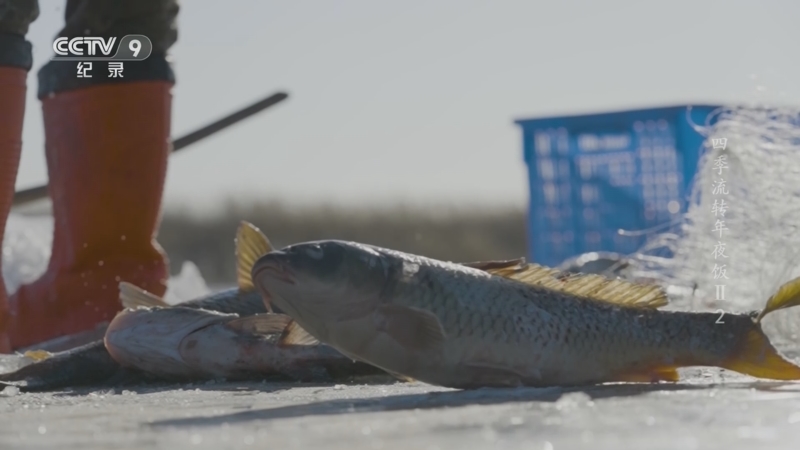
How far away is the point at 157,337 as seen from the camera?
11.7ft

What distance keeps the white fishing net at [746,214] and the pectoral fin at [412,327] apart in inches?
86.7

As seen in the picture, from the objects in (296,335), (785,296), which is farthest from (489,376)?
(785,296)

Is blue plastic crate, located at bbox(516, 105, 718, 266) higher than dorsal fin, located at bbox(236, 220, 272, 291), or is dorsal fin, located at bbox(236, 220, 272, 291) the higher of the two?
dorsal fin, located at bbox(236, 220, 272, 291)

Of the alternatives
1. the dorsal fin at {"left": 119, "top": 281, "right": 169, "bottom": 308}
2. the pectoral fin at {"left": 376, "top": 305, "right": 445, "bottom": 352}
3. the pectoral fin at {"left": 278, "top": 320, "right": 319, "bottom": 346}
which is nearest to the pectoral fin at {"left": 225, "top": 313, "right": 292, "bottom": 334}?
the pectoral fin at {"left": 278, "top": 320, "right": 319, "bottom": 346}

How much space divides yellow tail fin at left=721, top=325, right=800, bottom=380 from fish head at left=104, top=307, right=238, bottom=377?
1.41 meters

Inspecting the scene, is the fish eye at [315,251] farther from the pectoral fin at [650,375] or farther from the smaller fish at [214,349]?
the pectoral fin at [650,375]

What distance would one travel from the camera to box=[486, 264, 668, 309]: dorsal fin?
2896 millimetres

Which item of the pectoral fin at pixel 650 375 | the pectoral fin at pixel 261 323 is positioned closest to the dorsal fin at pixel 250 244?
the pectoral fin at pixel 261 323

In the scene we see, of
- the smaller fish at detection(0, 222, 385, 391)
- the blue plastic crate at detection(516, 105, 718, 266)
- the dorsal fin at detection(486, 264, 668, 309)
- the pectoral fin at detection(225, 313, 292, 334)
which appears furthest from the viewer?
the blue plastic crate at detection(516, 105, 718, 266)

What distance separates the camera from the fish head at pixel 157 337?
11.7 ft

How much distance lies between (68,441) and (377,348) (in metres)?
0.82

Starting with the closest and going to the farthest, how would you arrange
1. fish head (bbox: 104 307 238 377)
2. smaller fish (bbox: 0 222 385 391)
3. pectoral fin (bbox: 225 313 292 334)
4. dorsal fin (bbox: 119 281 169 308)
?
pectoral fin (bbox: 225 313 292 334)
smaller fish (bbox: 0 222 385 391)
fish head (bbox: 104 307 238 377)
dorsal fin (bbox: 119 281 169 308)

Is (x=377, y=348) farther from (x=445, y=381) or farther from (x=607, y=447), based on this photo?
(x=607, y=447)

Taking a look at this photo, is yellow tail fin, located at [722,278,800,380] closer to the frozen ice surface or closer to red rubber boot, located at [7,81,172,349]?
red rubber boot, located at [7,81,172,349]
